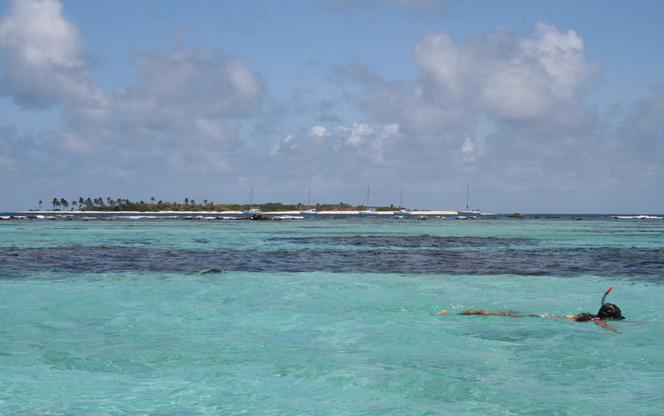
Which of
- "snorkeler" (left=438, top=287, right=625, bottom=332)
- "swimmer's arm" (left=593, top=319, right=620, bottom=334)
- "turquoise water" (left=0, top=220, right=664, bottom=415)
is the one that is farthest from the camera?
"snorkeler" (left=438, top=287, right=625, bottom=332)

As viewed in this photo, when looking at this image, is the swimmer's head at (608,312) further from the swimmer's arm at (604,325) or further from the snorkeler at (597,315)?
the swimmer's arm at (604,325)

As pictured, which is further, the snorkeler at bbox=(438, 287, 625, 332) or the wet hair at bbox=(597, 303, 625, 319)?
the wet hair at bbox=(597, 303, 625, 319)

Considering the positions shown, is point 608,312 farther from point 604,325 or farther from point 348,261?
point 348,261

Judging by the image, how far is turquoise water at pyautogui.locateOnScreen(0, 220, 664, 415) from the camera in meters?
12.5

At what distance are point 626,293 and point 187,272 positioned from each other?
2133cm

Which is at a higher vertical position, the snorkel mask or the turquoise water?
the snorkel mask

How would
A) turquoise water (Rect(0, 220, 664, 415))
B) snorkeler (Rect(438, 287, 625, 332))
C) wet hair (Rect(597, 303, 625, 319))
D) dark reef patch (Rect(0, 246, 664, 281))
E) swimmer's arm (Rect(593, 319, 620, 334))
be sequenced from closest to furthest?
turquoise water (Rect(0, 220, 664, 415)) < swimmer's arm (Rect(593, 319, 620, 334)) < snorkeler (Rect(438, 287, 625, 332)) < wet hair (Rect(597, 303, 625, 319)) < dark reef patch (Rect(0, 246, 664, 281))

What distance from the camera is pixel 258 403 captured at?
1235 centimetres

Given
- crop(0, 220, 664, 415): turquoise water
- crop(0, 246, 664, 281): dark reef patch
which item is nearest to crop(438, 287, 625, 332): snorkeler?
A: crop(0, 220, 664, 415): turquoise water

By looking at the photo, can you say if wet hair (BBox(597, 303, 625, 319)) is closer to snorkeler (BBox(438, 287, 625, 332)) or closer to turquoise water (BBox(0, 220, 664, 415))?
snorkeler (BBox(438, 287, 625, 332))

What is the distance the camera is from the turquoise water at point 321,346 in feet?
40.9

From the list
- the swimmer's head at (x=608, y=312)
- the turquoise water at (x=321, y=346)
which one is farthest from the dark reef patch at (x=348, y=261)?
the swimmer's head at (x=608, y=312)

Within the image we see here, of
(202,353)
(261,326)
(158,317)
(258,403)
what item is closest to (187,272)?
(158,317)

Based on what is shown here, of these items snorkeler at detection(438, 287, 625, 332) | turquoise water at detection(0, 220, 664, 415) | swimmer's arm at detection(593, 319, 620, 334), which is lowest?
turquoise water at detection(0, 220, 664, 415)
